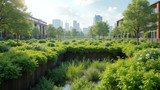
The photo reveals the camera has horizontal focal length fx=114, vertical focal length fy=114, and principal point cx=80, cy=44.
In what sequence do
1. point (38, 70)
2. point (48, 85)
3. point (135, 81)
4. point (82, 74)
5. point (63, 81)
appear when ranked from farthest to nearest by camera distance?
point (82, 74)
point (63, 81)
point (38, 70)
point (48, 85)
point (135, 81)

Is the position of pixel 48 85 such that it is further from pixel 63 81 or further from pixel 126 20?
pixel 126 20

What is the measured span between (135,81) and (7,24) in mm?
11396

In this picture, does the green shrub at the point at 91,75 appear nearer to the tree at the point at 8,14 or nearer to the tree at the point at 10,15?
Result: the tree at the point at 10,15

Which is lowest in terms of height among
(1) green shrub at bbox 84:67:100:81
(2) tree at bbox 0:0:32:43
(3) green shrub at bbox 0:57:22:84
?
(1) green shrub at bbox 84:67:100:81

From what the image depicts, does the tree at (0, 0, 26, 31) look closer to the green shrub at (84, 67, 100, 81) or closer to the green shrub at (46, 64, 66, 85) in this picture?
the green shrub at (46, 64, 66, 85)

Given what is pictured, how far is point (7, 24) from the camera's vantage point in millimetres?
10414

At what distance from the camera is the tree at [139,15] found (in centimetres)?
1728

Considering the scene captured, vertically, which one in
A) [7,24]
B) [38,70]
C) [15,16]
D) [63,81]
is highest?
[15,16]

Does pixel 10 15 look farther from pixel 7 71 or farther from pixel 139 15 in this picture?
pixel 139 15

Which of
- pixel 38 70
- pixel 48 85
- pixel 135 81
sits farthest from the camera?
pixel 38 70

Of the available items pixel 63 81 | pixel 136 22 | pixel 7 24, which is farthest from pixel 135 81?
pixel 136 22

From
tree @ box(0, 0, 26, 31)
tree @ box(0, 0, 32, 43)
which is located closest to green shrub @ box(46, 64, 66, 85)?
tree @ box(0, 0, 32, 43)

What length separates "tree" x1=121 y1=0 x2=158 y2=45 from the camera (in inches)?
680

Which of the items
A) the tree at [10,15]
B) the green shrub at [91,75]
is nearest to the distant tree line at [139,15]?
the green shrub at [91,75]
